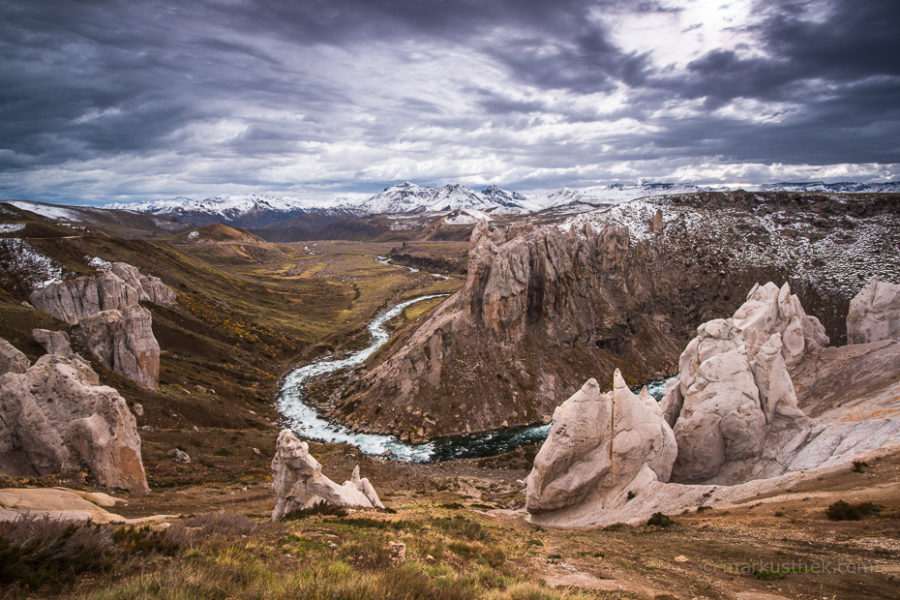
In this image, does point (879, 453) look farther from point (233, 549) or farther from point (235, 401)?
point (235, 401)

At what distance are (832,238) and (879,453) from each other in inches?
4916

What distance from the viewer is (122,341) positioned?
170 feet

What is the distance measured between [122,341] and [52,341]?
23.3ft

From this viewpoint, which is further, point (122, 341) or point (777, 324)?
point (122, 341)

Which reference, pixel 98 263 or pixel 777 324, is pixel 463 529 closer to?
pixel 777 324

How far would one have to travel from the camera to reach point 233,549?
10.9m

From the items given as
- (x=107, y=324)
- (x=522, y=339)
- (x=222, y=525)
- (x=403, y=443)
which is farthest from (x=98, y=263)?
(x=222, y=525)

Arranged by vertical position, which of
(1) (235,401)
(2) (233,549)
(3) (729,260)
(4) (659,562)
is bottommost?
(1) (235,401)

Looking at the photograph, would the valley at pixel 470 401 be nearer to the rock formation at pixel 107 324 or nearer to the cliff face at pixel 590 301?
the cliff face at pixel 590 301

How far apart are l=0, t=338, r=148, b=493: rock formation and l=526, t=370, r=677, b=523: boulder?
2735 cm

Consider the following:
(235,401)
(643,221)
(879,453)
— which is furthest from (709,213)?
(235,401)

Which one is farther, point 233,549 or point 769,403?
point 769,403

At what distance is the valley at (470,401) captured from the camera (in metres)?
12.0

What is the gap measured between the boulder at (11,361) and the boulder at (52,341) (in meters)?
12.5
